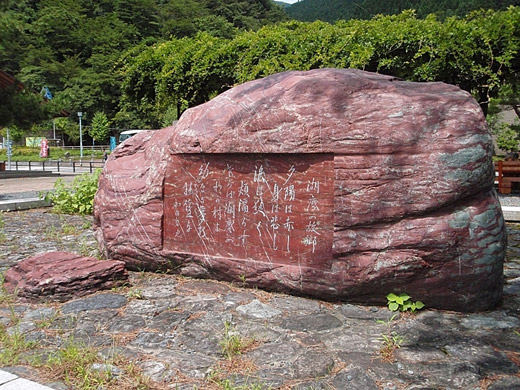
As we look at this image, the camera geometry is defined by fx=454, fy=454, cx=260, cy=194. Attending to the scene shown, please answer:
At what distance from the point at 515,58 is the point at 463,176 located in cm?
798

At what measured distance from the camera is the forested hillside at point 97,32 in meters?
47.0

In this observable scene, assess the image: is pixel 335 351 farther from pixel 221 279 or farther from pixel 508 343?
pixel 221 279

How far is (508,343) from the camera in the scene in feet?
9.93

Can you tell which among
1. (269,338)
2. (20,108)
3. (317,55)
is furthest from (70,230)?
(20,108)

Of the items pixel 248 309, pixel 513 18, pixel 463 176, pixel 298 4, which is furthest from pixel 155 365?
pixel 298 4

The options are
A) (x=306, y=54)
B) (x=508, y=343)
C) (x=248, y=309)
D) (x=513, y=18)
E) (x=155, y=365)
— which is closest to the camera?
(x=155, y=365)

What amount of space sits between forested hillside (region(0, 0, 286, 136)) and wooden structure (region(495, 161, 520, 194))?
3333 cm

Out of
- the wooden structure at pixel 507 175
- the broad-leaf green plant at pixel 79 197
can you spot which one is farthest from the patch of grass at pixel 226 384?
the wooden structure at pixel 507 175

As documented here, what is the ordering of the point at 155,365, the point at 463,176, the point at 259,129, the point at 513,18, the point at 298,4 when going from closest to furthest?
1. the point at 155,365
2. the point at 463,176
3. the point at 259,129
4. the point at 513,18
5. the point at 298,4

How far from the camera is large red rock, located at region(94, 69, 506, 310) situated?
350 centimetres

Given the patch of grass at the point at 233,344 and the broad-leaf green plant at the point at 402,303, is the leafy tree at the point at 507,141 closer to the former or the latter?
the broad-leaf green plant at the point at 402,303

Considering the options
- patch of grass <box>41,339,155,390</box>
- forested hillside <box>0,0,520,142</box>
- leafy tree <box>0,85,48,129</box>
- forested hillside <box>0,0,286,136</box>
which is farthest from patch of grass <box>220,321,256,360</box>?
forested hillside <box>0,0,286,136</box>

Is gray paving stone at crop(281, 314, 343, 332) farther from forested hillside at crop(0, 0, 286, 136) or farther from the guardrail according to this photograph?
forested hillside at crop(0, 0, 286, 136)

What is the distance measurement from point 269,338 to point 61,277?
6.74ft
